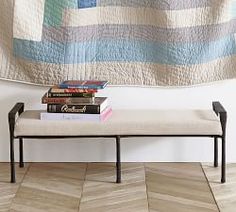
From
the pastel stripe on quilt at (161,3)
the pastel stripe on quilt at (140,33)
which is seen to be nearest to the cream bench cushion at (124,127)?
the pastel stripe on quilt at (140,33)

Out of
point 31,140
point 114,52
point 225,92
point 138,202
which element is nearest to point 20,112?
point 31,140

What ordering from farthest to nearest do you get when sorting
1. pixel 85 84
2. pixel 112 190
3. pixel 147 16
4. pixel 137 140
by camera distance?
pixel 137 140
pixel 147 16
pixel 85 84
pixel 112 190

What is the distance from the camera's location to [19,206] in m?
2.57

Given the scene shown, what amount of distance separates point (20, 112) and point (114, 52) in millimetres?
612

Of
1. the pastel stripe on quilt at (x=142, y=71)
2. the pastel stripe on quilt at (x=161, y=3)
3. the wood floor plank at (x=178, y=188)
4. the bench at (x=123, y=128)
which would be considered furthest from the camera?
the pastel stripe on quilt at (x=142, y=71)

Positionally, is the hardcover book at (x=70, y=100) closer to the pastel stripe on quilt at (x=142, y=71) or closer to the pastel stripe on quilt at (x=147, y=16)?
the pastel stripe on quilt at (x=142, y=71)

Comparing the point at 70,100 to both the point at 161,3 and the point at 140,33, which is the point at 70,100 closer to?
the point at 140,33

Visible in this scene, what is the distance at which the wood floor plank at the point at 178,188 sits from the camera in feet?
8.41

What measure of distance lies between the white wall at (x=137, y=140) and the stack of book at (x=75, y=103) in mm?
316

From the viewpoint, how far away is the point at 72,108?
2.84 m

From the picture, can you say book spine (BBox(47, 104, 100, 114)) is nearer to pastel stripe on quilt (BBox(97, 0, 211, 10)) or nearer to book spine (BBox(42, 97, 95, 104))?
book spine (BBox(42, 97, 95, 104))

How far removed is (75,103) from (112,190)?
1.58ft

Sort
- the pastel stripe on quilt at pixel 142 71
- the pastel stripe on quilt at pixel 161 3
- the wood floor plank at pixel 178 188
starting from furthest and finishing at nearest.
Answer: the pastel stripe on quilt at pixel 142 71
the pastel stripe on quilt at pixel 161 3
the wood floor plank at pixel 178 188

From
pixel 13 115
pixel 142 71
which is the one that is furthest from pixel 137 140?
pixel 13 115
